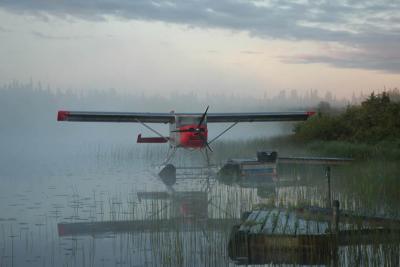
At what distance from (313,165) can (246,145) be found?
930 cm

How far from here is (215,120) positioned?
21109 mm

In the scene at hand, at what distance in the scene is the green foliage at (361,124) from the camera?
2151 centimetres

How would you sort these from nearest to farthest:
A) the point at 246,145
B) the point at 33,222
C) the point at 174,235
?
the point at 174,235 → the point at 33,222 → the point at 246,145

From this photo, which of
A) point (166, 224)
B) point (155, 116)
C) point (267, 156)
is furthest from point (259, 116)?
point (166, 224)

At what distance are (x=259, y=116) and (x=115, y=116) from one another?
181 inches

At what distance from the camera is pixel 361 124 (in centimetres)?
2338

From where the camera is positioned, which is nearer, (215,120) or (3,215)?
(3,215)

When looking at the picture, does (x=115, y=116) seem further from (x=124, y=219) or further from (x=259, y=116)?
(x=124, y=219)

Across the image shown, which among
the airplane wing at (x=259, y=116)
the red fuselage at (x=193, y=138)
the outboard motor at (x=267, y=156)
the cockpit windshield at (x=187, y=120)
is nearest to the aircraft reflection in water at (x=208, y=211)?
the outboard motor at (x=267, y=156)

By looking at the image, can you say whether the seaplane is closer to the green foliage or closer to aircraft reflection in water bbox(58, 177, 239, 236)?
the green foliage

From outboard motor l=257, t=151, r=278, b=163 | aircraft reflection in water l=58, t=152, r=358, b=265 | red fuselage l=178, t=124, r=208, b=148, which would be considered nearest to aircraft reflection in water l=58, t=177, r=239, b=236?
aircraft reflection in water l=58, t=152, r=358, b=265

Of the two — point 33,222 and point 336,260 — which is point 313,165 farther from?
point 336,260

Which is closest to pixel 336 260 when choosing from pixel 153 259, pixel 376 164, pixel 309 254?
pixel 309 254

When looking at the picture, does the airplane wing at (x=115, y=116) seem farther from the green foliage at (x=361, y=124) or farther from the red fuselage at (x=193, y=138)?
the green foliage at (x=361, y=124)
